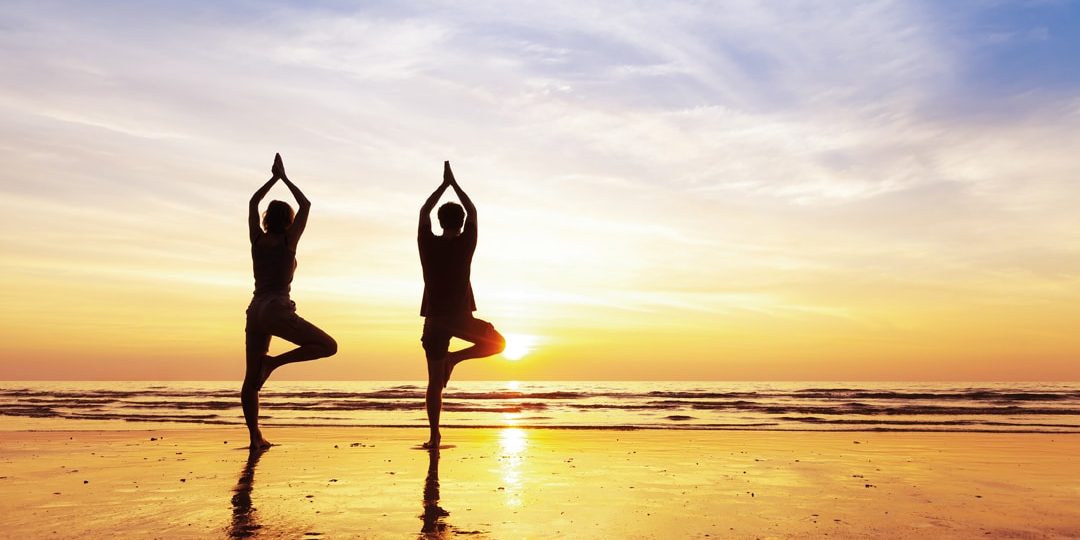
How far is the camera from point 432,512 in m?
4.51

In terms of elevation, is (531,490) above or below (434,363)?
below

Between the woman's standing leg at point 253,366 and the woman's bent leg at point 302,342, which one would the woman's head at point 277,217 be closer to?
the woman's bent leg at point 302,342

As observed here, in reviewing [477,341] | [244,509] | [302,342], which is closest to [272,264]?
[302,342]

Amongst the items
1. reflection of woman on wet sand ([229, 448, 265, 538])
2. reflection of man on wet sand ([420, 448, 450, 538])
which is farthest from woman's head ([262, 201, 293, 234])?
reflection of man on wet sand ([420, 448, 450, 538])

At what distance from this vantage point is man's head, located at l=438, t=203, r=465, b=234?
320 inches

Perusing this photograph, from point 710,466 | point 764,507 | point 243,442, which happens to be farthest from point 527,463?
point 243,442

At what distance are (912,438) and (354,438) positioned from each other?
24.6 ft

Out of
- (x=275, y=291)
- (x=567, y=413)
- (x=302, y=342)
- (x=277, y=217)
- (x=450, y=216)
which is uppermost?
(x=450, y=216)

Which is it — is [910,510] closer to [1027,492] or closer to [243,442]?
[1027,492]

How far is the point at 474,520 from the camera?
14.0 ft

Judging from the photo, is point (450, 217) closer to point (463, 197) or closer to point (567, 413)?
point (463, 197)

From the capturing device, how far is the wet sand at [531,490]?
163 inches

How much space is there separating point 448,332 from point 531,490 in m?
2.99

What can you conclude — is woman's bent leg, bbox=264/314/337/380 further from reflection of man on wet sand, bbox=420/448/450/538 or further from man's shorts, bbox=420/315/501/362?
reflection of man on wet sand, bbox=420/448/450/538
